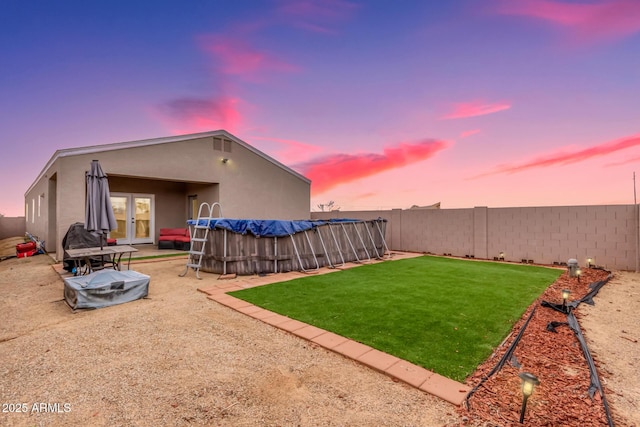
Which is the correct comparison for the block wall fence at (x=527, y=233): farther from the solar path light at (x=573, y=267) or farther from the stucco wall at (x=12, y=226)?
the stucco wall at (x=12, y=226)

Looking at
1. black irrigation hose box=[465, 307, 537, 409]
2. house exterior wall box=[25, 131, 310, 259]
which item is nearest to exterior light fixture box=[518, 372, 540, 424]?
black irrigation hose box=[465, 307, 537, 409]

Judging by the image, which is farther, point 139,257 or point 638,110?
point 139,257

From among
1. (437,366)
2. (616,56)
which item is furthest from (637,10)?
(437,366)

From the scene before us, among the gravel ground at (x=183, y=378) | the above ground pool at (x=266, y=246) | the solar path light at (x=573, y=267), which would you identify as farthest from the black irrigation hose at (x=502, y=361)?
the above ground pool at (x=266, y=246)

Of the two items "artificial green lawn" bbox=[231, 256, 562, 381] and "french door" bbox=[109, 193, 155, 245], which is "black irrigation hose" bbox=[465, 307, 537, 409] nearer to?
"artificial green lawn" bbox=[231, 256, 562, 381]

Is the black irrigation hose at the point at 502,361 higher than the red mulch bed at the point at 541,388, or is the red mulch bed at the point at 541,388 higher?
the black irrigation hose at the point at 502,361

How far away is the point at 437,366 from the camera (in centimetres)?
249

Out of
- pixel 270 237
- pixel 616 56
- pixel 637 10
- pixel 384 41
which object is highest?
pixel 384 41

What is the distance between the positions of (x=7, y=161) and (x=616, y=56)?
2271 cm

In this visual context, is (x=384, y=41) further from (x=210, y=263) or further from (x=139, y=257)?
(x=139, y=257)

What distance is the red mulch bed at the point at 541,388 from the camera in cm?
187

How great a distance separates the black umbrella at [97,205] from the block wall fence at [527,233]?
8997 millimetres

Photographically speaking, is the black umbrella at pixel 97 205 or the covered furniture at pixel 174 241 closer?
the black umbrella at pixel 97 205

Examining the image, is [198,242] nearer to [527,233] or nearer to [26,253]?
[26,253]
